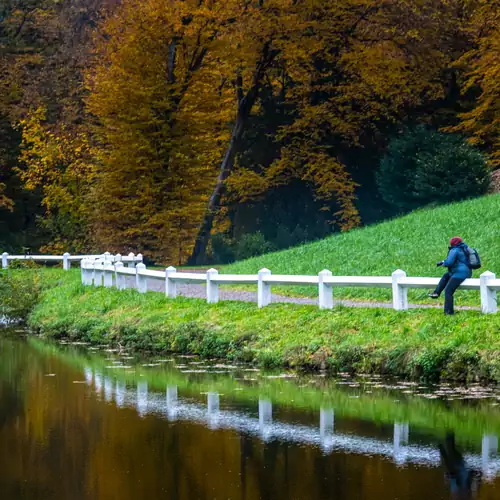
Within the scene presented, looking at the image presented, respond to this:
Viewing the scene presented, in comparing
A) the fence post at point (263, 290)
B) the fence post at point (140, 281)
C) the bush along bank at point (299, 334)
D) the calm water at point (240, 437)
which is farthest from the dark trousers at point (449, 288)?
the fence post at point (140, 281)

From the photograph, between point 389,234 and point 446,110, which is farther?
point 446,110

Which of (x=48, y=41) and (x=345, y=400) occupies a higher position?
(x=48, y=41)

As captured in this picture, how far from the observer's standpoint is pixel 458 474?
11.3 metres

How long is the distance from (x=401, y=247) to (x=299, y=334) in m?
15.2

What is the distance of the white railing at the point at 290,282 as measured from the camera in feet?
63.8

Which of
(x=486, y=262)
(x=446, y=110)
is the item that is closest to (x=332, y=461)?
(x=486, y=262)

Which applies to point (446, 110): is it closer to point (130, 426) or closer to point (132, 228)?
point (132, 228)

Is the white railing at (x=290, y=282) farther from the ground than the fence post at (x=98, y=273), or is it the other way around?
the fence post at (x=98, y=273)

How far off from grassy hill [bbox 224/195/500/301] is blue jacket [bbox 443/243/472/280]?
7895 mm

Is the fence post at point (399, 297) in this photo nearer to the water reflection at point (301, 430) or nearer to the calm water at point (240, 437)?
the calm water at point (240, 437)

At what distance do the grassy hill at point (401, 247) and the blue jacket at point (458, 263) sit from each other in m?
7.90

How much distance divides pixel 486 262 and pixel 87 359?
39.5ft

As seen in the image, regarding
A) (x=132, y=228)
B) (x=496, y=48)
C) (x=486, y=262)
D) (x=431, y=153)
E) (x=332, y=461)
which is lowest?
(x=332, y=461)

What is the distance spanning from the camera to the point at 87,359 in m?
23.2
